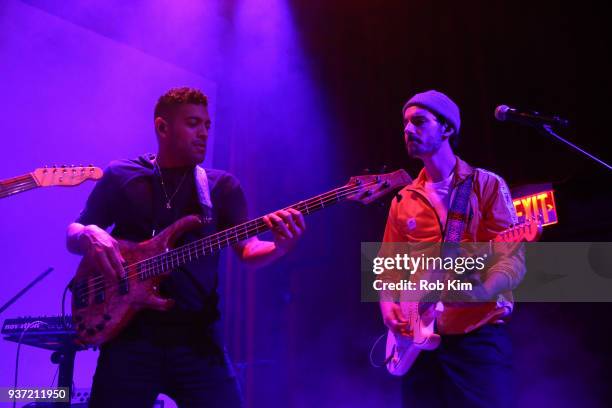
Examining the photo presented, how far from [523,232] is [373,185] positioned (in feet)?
2.72

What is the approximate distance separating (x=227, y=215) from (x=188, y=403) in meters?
1.00

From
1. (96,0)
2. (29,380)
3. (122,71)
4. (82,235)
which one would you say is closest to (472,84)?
(122,71)

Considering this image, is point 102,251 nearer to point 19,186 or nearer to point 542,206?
point 19,186

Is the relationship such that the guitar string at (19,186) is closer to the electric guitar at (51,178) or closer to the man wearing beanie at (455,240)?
the electric guitar at (51,178)

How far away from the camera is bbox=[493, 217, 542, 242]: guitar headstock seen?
2.66 metres

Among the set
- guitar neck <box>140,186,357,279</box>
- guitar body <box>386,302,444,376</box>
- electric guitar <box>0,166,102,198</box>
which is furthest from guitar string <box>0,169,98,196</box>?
guitar body <box>386,302,444,376</box>

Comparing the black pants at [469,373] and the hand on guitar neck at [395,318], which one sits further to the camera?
the hand on guitar neck at [395,318]

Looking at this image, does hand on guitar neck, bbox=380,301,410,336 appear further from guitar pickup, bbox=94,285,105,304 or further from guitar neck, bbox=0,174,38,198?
guitar neck, bbox=0,174,38,198

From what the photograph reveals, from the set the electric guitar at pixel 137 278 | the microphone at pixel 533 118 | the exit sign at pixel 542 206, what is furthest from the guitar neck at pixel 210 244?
the exit sign at pixel 542 206

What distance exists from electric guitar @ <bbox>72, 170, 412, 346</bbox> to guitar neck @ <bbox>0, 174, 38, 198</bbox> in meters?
1.94

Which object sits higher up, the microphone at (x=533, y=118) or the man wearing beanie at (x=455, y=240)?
the microphone at (x=533, y=118)

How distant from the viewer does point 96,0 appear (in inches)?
219

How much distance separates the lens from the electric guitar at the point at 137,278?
2408 millimetres

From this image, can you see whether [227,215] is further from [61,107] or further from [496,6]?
[496,6]
